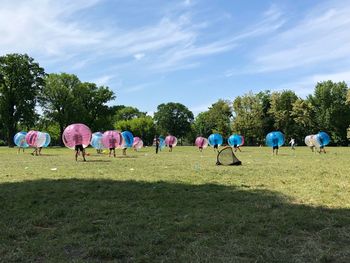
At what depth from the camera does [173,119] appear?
14800cm

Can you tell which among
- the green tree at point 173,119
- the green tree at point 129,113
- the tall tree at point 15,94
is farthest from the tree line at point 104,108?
the green tree at point 129,113

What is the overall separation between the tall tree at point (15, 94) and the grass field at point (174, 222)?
6408cm

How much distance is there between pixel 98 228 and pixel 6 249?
164cm

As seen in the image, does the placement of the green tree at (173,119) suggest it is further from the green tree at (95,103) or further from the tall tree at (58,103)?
the tall tree at (58,103)

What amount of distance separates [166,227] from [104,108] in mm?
94009

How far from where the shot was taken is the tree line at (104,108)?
7356 cm

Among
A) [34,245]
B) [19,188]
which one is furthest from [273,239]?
[19,188]

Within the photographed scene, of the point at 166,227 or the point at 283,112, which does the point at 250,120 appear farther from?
the point at 166,227

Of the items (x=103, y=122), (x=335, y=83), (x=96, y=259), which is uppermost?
(x=335, y=83)

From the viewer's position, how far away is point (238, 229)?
709 centimetres

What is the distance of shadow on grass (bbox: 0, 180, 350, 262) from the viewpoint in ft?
19.0

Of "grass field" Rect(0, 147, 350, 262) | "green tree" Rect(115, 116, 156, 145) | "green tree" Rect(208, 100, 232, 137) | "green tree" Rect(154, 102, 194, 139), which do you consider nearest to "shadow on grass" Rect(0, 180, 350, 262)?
"grass field" Rect(0, 147, 350, 262)

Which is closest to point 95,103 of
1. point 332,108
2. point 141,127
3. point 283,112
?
point 141,127

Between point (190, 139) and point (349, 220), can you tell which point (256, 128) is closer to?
point (190, 139)
